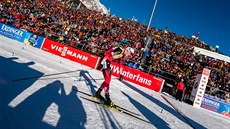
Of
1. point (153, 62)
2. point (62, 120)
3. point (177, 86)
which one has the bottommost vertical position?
point (62, 120)

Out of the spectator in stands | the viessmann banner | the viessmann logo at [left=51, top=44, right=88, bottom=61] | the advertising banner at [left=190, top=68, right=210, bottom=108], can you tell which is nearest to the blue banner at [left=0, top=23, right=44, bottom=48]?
the viessmann banner

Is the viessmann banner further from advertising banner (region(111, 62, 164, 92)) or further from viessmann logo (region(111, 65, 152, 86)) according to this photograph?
advertising banner (region(111, 62, 164, 92))

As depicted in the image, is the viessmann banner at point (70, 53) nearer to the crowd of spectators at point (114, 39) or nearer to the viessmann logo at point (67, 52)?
the viessmann logo at point (67, 52)

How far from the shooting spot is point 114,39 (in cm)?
2736

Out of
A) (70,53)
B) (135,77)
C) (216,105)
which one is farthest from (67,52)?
(216,105)

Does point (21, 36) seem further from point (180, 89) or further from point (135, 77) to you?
point (180, 89)

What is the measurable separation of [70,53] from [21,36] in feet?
25.0

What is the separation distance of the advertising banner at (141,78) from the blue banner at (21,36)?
10106mm

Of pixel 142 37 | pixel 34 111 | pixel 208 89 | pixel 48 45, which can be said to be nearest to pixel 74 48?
pixel 48 45

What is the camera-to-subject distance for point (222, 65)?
25922mm

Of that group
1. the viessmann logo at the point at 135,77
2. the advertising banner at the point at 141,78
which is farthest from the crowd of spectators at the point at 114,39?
the viessmann logo at the point at 135,77

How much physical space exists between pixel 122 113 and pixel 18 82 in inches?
139

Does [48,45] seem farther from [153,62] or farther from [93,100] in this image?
[93,100]

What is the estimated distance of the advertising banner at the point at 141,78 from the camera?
20.2m
